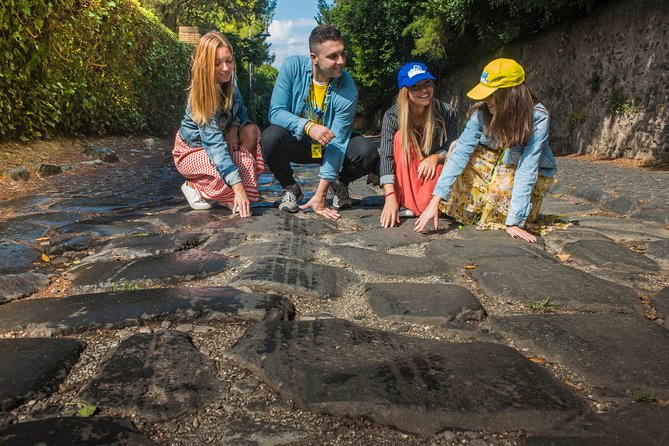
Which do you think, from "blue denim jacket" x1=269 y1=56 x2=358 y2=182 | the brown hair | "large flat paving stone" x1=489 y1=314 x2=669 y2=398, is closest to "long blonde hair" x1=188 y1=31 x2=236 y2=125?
"blue denim jacket" x1=269 y1=56 x2=358 y2=182

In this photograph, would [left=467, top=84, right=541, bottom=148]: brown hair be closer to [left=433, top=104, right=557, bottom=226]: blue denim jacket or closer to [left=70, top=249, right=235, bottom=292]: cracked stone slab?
[left=433, top=104, right=557, bottom=226]: blue denim jacket

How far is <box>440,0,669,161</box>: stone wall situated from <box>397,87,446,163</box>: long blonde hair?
6.88m

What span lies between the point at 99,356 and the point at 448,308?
46.0 inches

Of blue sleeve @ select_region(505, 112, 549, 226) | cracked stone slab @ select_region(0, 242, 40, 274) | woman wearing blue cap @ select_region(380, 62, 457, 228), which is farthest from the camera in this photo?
woman wearing blue cap @ select_region(380, 62, 457, 228)

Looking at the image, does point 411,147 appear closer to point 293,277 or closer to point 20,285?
point 293,277

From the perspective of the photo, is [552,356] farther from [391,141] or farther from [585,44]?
[585,44]

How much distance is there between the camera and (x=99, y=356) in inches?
62.4

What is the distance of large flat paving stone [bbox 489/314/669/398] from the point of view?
4.79 ft

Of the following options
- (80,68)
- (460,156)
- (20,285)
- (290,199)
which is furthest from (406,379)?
(80,68)

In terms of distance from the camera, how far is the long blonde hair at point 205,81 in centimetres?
366

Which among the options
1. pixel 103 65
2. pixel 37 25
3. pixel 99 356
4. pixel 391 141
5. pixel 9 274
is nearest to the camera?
pixel 99 356

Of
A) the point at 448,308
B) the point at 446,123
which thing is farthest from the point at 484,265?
the point at 446,123

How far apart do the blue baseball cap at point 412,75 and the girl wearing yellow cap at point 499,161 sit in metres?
0.39

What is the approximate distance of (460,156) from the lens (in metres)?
3.45
